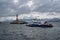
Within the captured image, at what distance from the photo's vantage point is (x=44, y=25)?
4053 inches

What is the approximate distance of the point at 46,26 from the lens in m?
101

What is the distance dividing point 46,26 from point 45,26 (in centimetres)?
110

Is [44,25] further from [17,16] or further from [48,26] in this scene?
[17,16]

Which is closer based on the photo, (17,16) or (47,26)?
(47,26)

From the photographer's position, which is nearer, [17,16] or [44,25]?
[44,25]

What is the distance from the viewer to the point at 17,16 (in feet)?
555

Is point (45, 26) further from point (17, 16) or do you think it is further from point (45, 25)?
point (17, 16)

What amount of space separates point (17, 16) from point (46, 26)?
2816 inches

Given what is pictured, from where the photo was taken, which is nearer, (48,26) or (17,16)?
(48,26)

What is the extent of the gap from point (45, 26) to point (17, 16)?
70448 millimetres

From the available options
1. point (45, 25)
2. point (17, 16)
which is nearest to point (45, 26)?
point (45, 25)

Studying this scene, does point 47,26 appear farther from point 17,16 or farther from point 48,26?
point 17,16

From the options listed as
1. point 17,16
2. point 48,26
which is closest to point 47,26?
point 48,26

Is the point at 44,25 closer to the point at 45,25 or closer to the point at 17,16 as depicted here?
the point at 45,25
